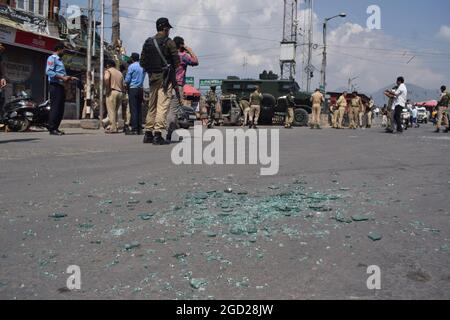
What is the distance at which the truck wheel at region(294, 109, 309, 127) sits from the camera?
2408 cm

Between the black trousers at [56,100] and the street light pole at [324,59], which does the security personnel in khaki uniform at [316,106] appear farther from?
the street light pole at [324,59]

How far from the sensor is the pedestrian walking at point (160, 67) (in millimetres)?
7422

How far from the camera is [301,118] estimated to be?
24.2 metres

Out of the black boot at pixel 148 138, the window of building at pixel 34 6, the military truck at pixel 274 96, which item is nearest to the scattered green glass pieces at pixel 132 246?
the black boot at pixel 148 138

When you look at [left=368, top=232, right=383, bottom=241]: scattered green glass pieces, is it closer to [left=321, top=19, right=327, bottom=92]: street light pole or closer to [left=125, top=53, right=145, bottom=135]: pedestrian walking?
[left=125, top=53, right=145, bottom=135]: pedestrian walking

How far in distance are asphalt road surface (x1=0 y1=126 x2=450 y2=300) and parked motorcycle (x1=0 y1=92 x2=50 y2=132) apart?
7.36 meters

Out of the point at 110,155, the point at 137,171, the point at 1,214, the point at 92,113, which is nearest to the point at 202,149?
the point at 110,155

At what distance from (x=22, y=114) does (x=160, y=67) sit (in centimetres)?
568

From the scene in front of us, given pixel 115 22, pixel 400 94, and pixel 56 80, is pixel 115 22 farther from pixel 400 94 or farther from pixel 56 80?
pixel 400 94

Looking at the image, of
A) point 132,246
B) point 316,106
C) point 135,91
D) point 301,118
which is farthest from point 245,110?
point 132,246

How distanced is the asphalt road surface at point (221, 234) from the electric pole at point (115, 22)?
19213mm

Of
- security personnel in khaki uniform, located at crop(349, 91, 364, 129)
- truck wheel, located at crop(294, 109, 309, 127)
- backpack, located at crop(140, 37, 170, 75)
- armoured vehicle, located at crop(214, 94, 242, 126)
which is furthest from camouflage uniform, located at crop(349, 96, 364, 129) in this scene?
backpack, located at crop(140, 37, 170, 75)
